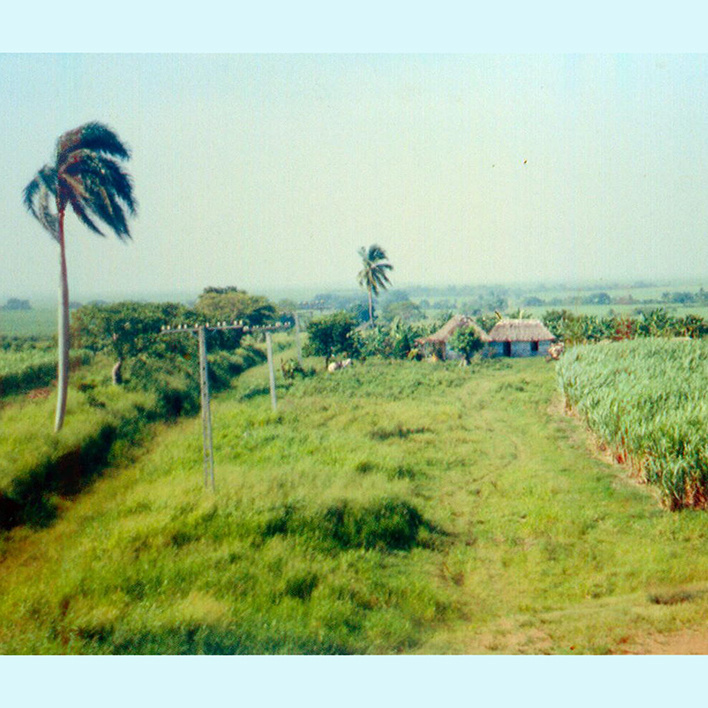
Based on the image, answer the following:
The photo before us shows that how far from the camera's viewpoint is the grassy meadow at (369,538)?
10.4 ft

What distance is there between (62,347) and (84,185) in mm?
1106

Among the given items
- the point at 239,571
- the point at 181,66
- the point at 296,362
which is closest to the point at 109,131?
the point at 181,66

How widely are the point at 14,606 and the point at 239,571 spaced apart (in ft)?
4.63

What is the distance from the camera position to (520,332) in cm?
395

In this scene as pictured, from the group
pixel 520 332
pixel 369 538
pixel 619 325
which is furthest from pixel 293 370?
pixel 619 325

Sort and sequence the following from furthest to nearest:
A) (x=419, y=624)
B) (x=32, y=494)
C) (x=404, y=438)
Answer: (x=404, y=438) < (x=32, y=494) < (x=419, y=624)

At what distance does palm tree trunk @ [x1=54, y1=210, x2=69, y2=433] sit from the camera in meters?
3.61

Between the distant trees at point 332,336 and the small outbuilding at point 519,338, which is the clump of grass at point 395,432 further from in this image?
the small outbuilding at point 519,338

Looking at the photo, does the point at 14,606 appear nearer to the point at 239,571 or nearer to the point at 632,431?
the point at 239,571

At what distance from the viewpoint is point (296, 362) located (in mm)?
3834

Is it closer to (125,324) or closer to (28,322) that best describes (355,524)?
(125,324)

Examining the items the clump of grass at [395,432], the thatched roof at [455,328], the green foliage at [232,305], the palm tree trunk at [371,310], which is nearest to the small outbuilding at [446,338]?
the thatched roof at [455,328]

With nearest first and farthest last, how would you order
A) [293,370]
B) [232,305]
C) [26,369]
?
[26,369] → [232,305] → [293,370]

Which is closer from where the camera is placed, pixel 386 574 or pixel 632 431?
pixel 386 574
